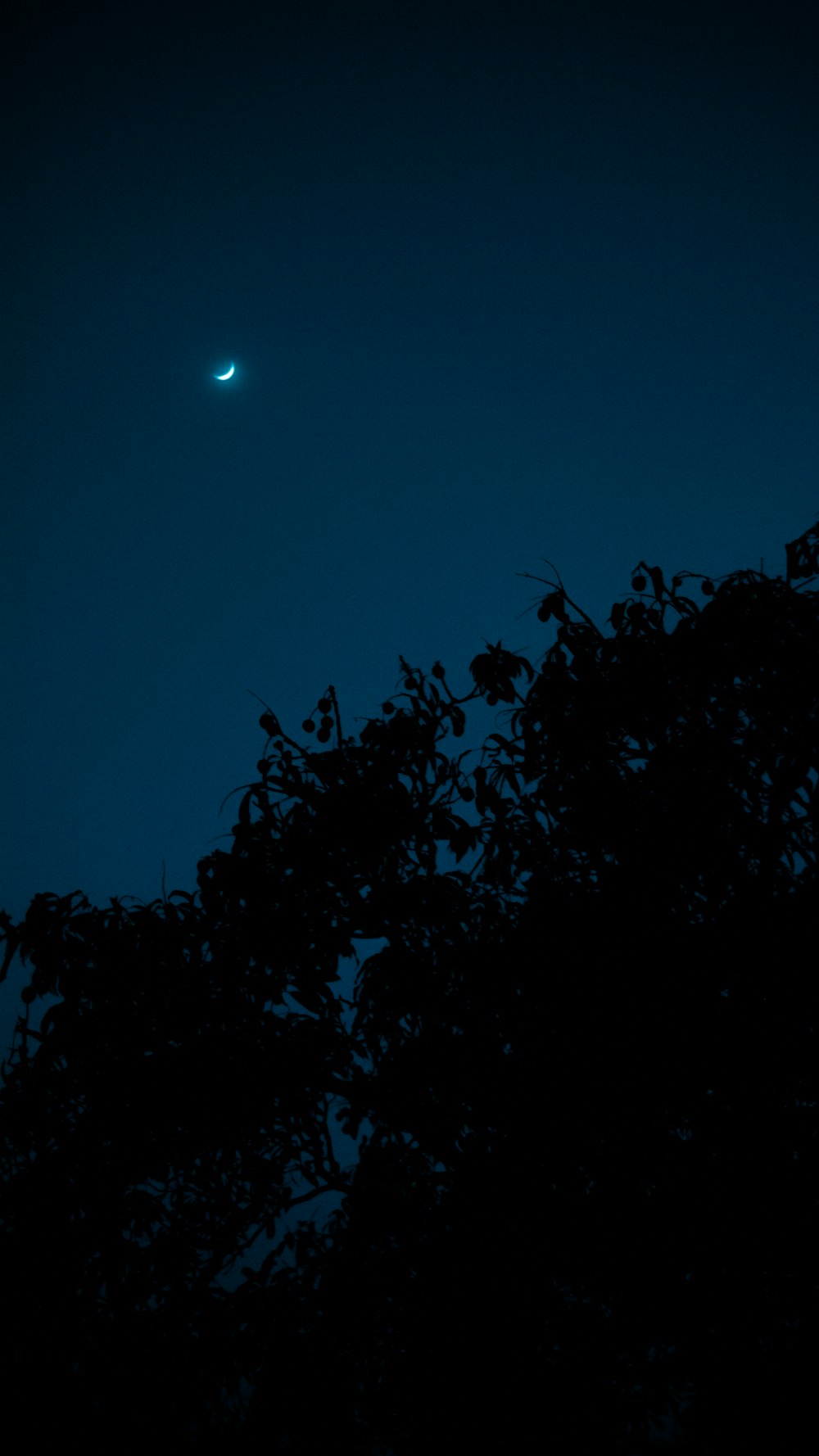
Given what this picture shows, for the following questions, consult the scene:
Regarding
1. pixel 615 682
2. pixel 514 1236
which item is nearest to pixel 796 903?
pixel 615 682

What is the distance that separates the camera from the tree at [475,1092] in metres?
3.99

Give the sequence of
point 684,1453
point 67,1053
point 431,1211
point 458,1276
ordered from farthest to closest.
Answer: point 67,1053 → point 431,1211 → point 458,1276 → point 684,1453

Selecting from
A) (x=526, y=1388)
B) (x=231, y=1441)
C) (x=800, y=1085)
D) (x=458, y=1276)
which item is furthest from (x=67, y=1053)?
(x=800, y=1085)

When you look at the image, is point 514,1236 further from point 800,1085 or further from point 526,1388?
point 800,1085

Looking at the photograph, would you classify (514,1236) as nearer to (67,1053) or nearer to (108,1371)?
(108,1371)

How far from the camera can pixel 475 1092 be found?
4.42 m

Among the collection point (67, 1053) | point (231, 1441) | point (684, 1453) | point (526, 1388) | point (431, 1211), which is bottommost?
point (684, 1453)

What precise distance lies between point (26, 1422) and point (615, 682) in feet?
16.4

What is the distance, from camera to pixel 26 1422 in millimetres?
4141

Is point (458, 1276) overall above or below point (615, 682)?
below

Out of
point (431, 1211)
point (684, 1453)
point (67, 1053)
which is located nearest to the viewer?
point (684, 1453)

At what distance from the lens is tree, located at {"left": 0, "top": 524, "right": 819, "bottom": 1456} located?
157 inches

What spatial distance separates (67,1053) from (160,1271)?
1376 mm

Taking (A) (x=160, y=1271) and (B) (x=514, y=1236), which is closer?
(B) (x=514, y=1236)
